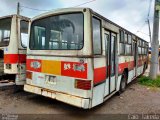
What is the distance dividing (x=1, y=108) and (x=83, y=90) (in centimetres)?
259

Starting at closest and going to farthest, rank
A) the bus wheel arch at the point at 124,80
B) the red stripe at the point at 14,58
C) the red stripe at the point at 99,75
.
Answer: the red stripe at the point at 99,75 → the red stripe at the point at 14,58 → the bus wheel arch at the point at 124,80

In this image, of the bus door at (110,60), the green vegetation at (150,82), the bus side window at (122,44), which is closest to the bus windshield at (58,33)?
the bus door at (110,60)

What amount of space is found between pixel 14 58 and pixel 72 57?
92.1 inches

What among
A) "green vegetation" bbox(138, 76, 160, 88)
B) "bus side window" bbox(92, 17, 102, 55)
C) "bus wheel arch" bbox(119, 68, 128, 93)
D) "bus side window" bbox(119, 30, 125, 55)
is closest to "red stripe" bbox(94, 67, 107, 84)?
"bus side window" bbox(92, 17, 102, 55)

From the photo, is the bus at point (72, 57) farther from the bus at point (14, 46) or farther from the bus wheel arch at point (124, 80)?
the bus wheel arch at point (124, 80)

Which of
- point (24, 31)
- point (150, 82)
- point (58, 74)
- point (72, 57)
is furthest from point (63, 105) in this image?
point (150, 82)

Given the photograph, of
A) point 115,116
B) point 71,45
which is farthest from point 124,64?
point 71,45

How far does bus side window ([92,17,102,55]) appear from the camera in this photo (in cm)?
512

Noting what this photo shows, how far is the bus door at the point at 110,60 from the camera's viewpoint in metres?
6.11

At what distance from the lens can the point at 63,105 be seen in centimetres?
630

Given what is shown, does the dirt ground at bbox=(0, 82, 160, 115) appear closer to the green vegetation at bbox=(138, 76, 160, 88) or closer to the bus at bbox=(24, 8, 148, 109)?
the bus at bbox=(24, 8, 148, 109)

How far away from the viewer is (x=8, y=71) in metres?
6.52

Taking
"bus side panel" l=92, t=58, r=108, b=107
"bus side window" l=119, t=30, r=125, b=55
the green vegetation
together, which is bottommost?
the green vegetation

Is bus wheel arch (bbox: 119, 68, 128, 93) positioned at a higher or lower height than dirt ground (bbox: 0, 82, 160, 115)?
higher
